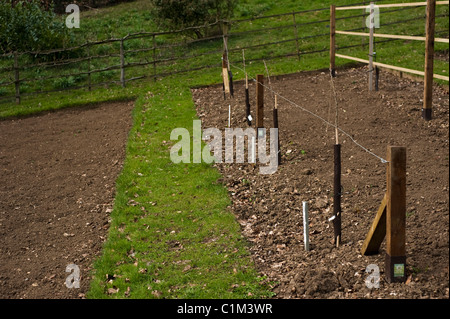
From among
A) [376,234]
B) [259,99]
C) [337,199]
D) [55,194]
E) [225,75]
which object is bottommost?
[55,194]

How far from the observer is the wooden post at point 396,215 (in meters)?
4.07

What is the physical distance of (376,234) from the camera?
4.62 metres

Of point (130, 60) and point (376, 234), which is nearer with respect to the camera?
point (376, 234)

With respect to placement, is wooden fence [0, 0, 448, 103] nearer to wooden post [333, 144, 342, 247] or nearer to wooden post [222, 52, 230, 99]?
wooden post [222, 52, 230, 99]

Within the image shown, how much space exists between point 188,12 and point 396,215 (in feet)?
48.8

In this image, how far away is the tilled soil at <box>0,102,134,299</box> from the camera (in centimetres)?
579

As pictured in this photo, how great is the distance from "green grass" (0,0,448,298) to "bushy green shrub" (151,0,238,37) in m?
1.94

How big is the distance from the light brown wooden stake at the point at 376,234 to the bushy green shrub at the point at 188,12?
1413 cm

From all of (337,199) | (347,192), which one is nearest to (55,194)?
(347,192)

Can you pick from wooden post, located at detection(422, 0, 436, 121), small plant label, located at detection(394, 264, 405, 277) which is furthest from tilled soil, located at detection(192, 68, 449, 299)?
wooden post, located at detection(422, 0, 436, 121)

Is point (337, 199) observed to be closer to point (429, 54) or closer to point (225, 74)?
point (429, 54)

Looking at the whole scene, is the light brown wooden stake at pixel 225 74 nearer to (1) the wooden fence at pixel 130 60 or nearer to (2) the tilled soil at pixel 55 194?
(2) the tilled soil at pixel 55 194

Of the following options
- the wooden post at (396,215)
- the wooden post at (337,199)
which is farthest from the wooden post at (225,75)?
the wooden post at (396,215)

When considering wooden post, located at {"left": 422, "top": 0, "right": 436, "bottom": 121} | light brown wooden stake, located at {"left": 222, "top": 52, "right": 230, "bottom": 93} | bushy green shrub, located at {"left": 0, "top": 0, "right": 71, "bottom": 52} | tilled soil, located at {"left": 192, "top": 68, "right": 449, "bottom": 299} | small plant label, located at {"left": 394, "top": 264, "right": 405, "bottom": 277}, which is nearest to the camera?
small plant label, located at {"left": 394, "top": 264, "right": 405, "bottom": 277}
